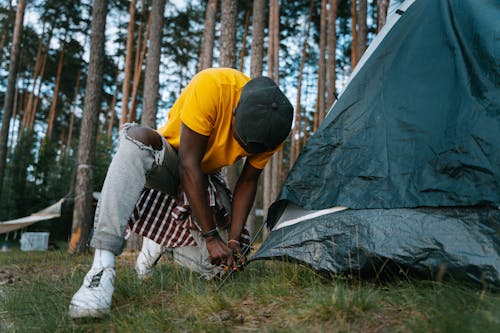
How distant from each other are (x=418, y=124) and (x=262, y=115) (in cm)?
80

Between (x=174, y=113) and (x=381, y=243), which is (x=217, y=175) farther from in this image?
(x=381, y=243)

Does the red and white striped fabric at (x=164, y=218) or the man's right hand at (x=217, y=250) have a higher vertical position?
the red and white striped fabric at (x=164, y=218)

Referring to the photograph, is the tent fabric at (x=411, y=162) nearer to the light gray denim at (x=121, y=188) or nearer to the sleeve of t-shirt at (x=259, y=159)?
the sleeve of t-shirt at (x=259, y=159)

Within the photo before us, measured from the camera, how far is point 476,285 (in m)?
1.63

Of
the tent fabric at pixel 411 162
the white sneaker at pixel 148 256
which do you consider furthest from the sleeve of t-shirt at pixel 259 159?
the white sneaker at pixel 148 256

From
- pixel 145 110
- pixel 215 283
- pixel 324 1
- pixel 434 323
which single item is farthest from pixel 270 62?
pixel 434 323

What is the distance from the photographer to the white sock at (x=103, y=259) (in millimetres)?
1692

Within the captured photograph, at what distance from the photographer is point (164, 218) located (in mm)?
2367

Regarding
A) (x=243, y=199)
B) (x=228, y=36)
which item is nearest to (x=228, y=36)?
(x=228, y=36)

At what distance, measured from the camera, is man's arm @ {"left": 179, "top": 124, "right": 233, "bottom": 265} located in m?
1.98

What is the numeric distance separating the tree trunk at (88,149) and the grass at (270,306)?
4345 mm

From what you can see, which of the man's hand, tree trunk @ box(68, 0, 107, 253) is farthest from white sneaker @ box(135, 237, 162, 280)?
tree trunk @ box(68, 0, 107, 253)

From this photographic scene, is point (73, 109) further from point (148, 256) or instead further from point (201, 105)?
point (201, 105)

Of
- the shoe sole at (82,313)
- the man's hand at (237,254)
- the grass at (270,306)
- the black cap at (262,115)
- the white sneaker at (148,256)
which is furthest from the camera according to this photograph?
the white sneaker at (148,256)
